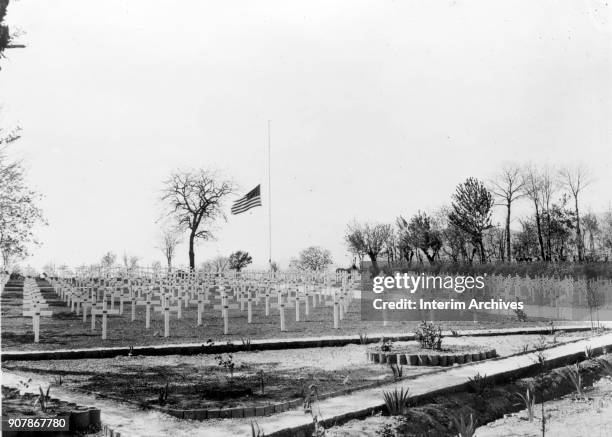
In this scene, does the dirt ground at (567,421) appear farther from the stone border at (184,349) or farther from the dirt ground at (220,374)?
the stone border at (184,349)

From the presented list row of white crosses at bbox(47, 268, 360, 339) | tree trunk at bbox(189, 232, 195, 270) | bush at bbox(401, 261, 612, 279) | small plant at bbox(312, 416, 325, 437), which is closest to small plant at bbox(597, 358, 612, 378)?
small plant at bbox(312, 416, 325, 437)

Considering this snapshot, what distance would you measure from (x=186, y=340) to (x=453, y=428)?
342 inches

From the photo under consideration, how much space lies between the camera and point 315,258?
235ft

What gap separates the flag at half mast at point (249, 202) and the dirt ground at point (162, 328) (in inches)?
357

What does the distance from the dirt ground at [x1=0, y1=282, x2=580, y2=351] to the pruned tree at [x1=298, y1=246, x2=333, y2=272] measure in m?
46.8

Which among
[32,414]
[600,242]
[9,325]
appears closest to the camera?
[32,414]

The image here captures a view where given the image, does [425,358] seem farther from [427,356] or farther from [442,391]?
[442,391]

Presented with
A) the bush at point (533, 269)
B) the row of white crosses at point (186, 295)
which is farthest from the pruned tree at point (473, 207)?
the row of white crosses at point (186, 295)

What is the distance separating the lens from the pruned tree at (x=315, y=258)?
2753 inches

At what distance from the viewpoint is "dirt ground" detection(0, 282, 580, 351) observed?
13.8 metres

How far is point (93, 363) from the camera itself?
10547mm

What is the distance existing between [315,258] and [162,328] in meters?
54.9

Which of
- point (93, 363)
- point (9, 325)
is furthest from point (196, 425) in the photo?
point (9, 325)

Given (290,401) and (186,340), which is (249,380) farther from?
(186,340)
